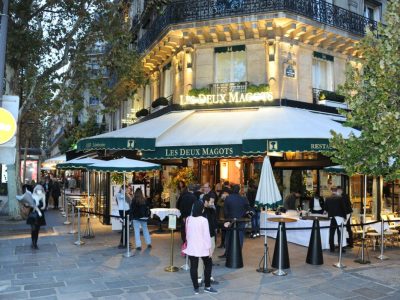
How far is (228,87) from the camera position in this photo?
15.7 metres

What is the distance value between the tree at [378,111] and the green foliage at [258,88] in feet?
22.5

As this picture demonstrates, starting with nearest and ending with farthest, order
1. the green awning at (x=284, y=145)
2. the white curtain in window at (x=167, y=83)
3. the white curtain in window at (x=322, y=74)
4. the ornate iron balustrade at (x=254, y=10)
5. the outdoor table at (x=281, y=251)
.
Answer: the outdoor table at (x=281, y=251)
the green awning at (x=284, y=145)
the ornate iron balustrade at (x=254, y=10)
the white curtain in window at (x=322, y=74)
the white curtain in window at (x=167, y=83)

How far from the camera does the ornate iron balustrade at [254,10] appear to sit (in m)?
14.8

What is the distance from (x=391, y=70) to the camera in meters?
7.12

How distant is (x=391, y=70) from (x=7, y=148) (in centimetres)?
628

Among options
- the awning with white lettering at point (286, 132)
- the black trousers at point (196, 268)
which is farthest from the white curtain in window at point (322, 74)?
the black trousers at point (196, 268)

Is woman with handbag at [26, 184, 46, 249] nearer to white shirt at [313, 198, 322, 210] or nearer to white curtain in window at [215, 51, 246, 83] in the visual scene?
white curtain in window at [215, 51, 246, 83]

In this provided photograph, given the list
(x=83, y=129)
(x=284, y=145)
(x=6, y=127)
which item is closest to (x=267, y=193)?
(x=284, y=145)

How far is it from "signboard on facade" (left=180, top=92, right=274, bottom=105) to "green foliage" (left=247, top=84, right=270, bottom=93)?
11cm

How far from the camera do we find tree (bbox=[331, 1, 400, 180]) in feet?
22.2

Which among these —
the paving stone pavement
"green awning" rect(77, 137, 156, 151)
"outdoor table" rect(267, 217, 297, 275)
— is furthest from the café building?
"outdoor table" rect(267, 217, 297, 275)

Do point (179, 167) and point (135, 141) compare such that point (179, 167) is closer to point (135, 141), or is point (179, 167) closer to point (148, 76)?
point (135, 141)

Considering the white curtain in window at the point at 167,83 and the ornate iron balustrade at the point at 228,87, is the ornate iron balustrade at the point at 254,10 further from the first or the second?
the ornate iron balustrade at the point at 228,87

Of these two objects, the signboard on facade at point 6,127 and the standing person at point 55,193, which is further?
the standing person at point 55,193
